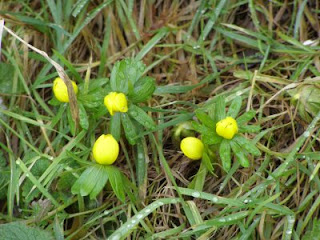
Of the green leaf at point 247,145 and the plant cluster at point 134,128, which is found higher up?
the plant cluster at point 134,128

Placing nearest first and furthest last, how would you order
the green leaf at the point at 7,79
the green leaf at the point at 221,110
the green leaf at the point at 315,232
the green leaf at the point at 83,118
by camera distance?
the green leaf at the point at 315,232 < the green leaf at the point at 221,110 < the green leaf at the point at 83,118 < the green leaf at the point at 7,79

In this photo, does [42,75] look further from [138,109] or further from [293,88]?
[293,88]

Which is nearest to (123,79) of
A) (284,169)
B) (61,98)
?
(61,98)

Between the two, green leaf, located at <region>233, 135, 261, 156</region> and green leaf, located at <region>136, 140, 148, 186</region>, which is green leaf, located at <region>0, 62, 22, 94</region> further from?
green leaf, located at <region>233, 135, 261, 156</region>

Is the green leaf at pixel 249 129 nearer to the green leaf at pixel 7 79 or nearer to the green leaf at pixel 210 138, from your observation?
the green leaf at pixel 210 138

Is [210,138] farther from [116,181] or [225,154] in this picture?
[116,181]

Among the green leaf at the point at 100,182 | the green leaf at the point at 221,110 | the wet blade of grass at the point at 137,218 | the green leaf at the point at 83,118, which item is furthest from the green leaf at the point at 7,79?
the green leaf at the point at 221,110

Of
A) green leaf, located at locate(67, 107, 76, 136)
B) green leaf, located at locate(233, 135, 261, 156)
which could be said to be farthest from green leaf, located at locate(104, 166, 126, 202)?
green leaf, located at locate(233, 135, 261, 156)
